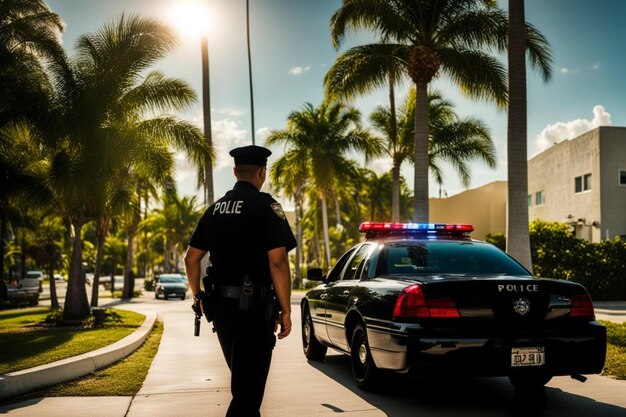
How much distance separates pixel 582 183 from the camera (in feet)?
115

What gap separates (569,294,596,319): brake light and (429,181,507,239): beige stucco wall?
1815 inches

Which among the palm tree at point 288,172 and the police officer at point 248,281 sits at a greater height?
the palm tree at point 288,172

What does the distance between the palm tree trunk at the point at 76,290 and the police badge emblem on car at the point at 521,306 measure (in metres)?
13.7

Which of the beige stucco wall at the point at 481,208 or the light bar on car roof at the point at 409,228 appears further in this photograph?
the beige stucco wall at the point at 481,208

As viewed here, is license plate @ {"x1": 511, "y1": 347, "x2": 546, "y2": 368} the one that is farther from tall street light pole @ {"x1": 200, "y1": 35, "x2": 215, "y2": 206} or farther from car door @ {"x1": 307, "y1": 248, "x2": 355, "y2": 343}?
tall street light pole @ {"x1": 200, "y1": 35, "x2": 215, "y2": 206}

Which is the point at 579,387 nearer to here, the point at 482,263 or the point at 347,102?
the point at 482,263

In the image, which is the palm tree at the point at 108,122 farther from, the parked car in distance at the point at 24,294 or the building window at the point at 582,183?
the building window at the point at 582,183

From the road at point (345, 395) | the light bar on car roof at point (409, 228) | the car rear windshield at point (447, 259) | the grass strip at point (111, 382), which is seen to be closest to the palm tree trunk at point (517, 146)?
the road at point (345, 395)

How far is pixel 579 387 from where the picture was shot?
7.88m

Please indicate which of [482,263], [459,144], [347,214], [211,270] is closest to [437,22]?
[459,144]

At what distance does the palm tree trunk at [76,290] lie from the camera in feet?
57.9

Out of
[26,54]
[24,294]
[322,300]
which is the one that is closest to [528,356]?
[322,300]

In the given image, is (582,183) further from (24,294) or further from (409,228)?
Result: (409,228)

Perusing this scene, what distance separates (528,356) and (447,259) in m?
1.60
